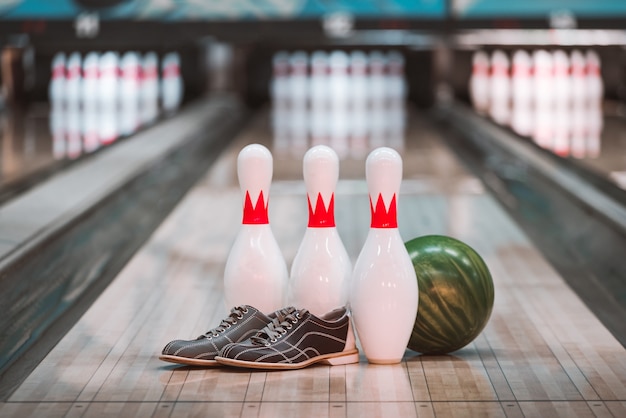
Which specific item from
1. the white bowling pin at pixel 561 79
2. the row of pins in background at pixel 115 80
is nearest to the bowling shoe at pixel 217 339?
the row of pins in background at pixel 115 80

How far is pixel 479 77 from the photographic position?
836cm

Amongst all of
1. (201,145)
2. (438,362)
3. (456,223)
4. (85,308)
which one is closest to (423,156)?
(201,145)

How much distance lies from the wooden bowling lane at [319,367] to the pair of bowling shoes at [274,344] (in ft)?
0.09

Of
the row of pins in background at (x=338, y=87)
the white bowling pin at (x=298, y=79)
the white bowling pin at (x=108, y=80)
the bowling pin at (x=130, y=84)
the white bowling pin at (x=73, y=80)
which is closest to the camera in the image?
the bowling pin at (x=130, y=84)

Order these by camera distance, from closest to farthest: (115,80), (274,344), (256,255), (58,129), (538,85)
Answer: (274,344), (256,255), (58,129), (115,80), (538,85)

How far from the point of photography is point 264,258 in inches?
97.3

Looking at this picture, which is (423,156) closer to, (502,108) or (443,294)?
(502,108)

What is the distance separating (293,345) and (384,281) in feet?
0.76

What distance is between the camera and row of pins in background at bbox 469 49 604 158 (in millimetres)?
7566

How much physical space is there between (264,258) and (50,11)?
171 inches

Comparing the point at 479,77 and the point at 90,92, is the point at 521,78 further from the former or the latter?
the point at 90,92

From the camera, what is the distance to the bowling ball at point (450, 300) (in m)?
2.36

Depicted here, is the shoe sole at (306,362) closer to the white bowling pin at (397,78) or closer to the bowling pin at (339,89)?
the bowling pin at (339,89)

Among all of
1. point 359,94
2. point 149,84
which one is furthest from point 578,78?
point 149,84
